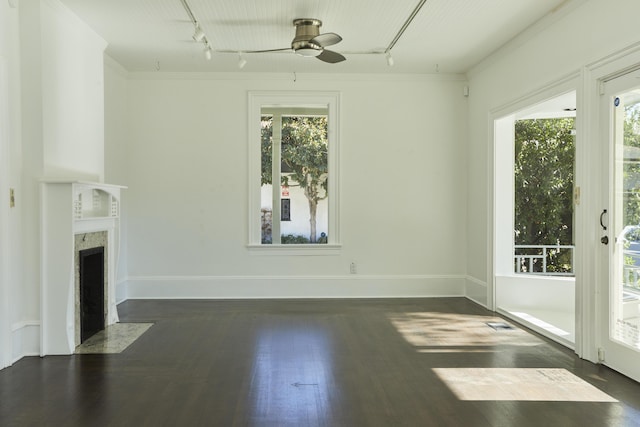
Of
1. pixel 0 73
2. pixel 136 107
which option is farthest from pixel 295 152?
pixel 0 73

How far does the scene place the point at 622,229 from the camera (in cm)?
359

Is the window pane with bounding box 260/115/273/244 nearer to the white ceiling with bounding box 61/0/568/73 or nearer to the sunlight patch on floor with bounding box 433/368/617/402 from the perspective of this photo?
the white ceiling with bounding box 61/0/568/73

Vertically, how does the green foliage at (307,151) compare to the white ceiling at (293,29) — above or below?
below

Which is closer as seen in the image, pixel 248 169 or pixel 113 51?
pixel 113 51

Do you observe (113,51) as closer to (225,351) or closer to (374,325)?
(225,351)

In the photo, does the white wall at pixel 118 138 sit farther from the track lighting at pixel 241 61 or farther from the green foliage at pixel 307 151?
the green foliage at pixel 307 151

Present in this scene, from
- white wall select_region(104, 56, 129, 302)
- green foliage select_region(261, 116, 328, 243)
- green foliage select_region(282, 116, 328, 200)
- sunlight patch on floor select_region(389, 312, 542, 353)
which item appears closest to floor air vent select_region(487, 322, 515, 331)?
sunlight patch on floor select_region(389, 312, 542, 353)

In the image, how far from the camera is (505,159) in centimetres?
576

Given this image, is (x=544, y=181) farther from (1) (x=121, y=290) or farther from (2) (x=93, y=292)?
(2) (x=93, y=292)

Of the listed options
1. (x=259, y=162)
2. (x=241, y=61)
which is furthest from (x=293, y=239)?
(x=241, y=61)

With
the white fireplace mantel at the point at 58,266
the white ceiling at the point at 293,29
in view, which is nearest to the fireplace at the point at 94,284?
the white fireplace mantel at the point at 58,266

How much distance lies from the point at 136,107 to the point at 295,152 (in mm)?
2076

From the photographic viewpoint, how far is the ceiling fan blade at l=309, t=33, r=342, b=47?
4.16 metres

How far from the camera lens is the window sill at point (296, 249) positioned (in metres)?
6.56
